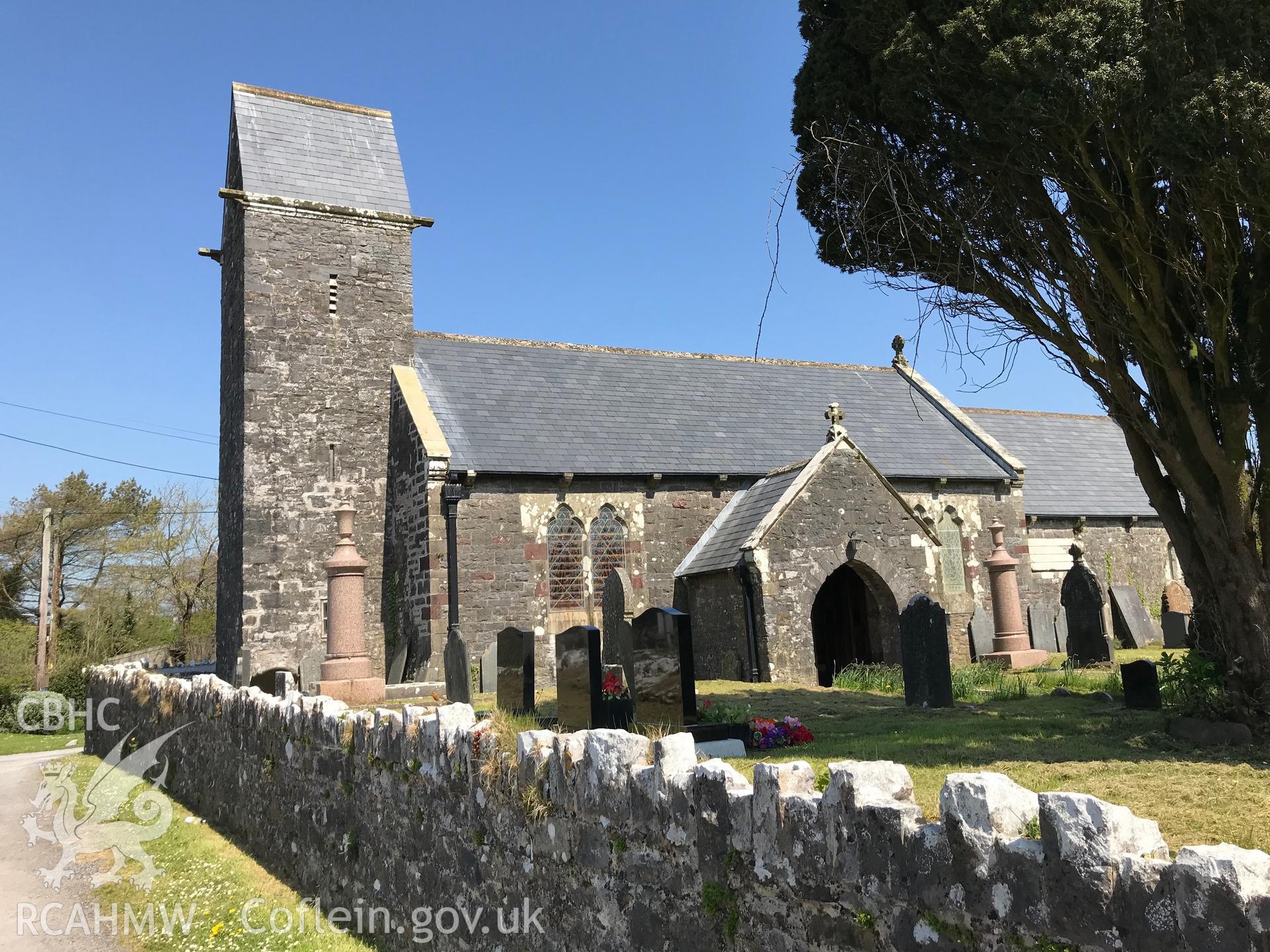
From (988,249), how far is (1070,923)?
285 inches

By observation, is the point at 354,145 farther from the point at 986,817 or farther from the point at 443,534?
the point at 986,817

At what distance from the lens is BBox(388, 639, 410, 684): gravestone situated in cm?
1762

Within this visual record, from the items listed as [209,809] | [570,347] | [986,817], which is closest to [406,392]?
[570,347]

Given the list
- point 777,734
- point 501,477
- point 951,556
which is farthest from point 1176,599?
point 777,734

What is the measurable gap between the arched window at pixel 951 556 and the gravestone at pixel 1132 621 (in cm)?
324

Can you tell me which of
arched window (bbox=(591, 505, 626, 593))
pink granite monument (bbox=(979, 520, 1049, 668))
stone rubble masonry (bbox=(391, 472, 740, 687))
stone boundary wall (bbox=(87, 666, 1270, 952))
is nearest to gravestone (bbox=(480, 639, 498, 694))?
stone rubble masonry (bbox=(391, 472, 740, 687))

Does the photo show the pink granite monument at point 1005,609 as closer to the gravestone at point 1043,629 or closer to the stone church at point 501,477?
the gravestone at point 1043,629

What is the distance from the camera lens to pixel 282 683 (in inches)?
506

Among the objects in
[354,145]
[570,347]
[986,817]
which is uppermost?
[354,145]

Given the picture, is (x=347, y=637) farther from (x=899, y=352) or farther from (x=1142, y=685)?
(x=899, y=352)

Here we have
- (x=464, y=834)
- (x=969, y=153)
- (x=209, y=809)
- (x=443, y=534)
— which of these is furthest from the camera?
(x=443, y=534)

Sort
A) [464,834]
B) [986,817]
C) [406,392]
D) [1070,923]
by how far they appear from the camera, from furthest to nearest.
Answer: [406,392] < [464,834] < [986,817] < [1070,923]

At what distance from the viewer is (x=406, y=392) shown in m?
19.3

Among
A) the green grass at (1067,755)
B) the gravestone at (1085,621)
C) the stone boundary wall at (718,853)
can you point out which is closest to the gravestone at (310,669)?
the green grass at (1067,755)
